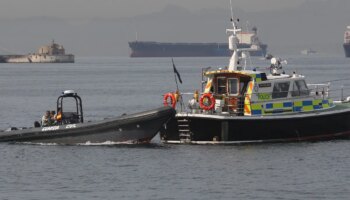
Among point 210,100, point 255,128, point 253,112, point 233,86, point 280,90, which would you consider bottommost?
point 255,128

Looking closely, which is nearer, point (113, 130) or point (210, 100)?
point (210, 100)

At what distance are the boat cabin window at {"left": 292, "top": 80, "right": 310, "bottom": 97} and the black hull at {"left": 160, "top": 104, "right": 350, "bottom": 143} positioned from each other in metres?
1.23

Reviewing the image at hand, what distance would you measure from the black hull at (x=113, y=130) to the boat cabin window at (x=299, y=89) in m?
5.79

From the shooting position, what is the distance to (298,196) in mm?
32344

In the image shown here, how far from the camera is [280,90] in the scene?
44812 millimetres

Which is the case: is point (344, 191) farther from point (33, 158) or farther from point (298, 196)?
point (33, 158)

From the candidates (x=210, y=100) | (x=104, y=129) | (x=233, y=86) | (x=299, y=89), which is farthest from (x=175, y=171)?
(x=299, y=89)

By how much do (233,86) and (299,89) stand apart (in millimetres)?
3014

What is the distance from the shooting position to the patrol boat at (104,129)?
43406 mm

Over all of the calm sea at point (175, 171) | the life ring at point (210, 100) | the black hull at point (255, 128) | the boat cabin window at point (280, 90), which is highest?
the boat cabin window at point (280, 90)

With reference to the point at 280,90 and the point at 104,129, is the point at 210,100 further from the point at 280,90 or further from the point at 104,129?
the point at 104,129

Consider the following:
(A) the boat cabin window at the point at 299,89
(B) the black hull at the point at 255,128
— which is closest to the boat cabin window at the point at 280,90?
(A) the boat cabin window at the point at 299,89

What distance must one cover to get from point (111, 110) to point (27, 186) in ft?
128

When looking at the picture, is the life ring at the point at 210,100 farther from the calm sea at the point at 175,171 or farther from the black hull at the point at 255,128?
the calm sea at the point at 175,171
